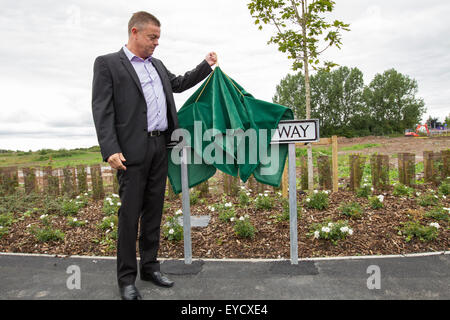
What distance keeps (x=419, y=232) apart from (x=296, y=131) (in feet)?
6.92

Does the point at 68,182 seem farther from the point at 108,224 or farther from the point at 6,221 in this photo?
the point at 108,224

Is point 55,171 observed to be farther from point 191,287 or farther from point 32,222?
point 191,287

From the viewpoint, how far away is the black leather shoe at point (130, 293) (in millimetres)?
2936

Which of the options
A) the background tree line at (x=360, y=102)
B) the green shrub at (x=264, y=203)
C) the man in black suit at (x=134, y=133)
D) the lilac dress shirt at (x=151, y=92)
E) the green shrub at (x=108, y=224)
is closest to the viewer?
the man in black suit at (x=134, y=133)

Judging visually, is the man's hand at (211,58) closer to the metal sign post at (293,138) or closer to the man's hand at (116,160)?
the metal sign post at (293,138)

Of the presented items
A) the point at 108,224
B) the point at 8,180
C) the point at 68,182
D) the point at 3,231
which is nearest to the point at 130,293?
the point at 108,224

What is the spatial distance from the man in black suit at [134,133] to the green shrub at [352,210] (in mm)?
2874

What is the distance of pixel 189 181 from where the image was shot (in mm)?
3906

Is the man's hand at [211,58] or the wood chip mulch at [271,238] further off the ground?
the man's hand at [211,58]

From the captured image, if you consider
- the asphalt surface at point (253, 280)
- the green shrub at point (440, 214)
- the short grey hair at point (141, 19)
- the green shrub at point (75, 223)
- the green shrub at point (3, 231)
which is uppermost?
the short grey hair at point (141, 19)

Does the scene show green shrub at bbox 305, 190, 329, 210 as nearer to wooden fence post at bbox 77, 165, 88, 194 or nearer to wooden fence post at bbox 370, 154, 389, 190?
wooden fence post at bbox 370, 154, 389, 190

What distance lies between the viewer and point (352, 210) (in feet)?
15.6

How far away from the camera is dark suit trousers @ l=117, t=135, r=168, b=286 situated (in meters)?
3.05

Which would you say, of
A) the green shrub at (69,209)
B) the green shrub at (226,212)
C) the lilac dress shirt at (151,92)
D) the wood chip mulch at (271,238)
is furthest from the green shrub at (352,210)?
the green shrub at (69,209)
